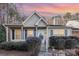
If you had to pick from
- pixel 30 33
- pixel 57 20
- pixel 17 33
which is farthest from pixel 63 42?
pixel 17 33

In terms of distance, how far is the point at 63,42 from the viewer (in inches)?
107

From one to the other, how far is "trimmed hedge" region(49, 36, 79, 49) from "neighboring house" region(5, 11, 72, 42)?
0.15ft

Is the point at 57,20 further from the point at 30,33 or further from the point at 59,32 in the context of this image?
the point at 30,33

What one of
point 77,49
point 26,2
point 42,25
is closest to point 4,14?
point 26,2

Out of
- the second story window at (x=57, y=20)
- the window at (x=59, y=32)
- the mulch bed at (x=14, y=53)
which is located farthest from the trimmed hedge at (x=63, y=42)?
the mulch bed at (x=14, y=53)

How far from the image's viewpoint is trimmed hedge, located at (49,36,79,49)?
2.69 metres

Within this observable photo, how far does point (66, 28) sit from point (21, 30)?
51cm

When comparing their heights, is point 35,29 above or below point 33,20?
below

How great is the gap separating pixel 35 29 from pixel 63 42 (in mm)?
352

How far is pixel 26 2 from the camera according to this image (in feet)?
8.89

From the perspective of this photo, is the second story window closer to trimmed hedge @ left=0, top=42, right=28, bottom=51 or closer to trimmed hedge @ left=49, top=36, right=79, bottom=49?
trimmed hedge @ left=49, top=36, right=79, bottom=49

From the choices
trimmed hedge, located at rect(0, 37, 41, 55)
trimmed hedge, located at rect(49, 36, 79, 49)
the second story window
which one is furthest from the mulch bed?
the second story window

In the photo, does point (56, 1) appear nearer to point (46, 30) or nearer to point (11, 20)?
point (46, 30)

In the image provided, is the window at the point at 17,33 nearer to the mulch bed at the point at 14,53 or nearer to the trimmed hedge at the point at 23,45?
the trimmed hedge at the point at 23,45
